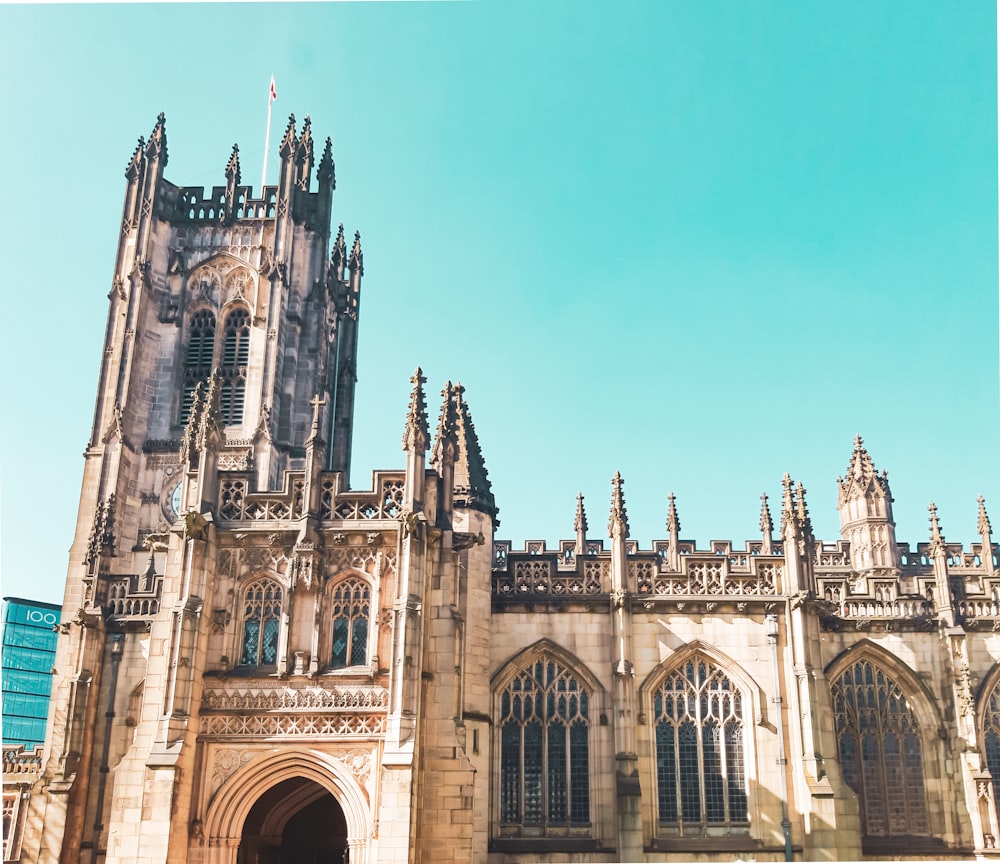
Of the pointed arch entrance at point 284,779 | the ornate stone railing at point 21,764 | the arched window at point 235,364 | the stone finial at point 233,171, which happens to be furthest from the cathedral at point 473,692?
the stone finial at point 233,171

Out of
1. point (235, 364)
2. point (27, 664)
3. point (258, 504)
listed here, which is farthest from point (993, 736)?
point (27, 664)

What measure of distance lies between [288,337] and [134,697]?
22282mm

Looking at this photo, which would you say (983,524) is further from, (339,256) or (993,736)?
(339,256)

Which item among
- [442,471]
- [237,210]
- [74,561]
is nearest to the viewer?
[442,471]

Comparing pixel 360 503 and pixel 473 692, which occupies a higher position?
pixel 360 503

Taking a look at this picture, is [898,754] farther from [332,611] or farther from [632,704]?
[332,611]

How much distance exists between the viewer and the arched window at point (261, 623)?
78.3ft

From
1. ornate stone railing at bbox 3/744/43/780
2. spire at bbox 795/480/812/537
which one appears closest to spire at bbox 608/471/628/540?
spire at bbox 795/480/812/537

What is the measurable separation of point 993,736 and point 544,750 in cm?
1277

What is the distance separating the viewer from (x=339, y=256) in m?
57.4

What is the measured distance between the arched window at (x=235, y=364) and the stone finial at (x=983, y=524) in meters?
31.1

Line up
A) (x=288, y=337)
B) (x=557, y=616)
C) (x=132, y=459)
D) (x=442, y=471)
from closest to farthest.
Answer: (x=442, y=471) < (x=557, y=616) < (x=132, y=459) < (x=288, y=337)

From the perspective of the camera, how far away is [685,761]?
27.2 meters

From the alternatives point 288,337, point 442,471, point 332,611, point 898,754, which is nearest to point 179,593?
point 332,611
